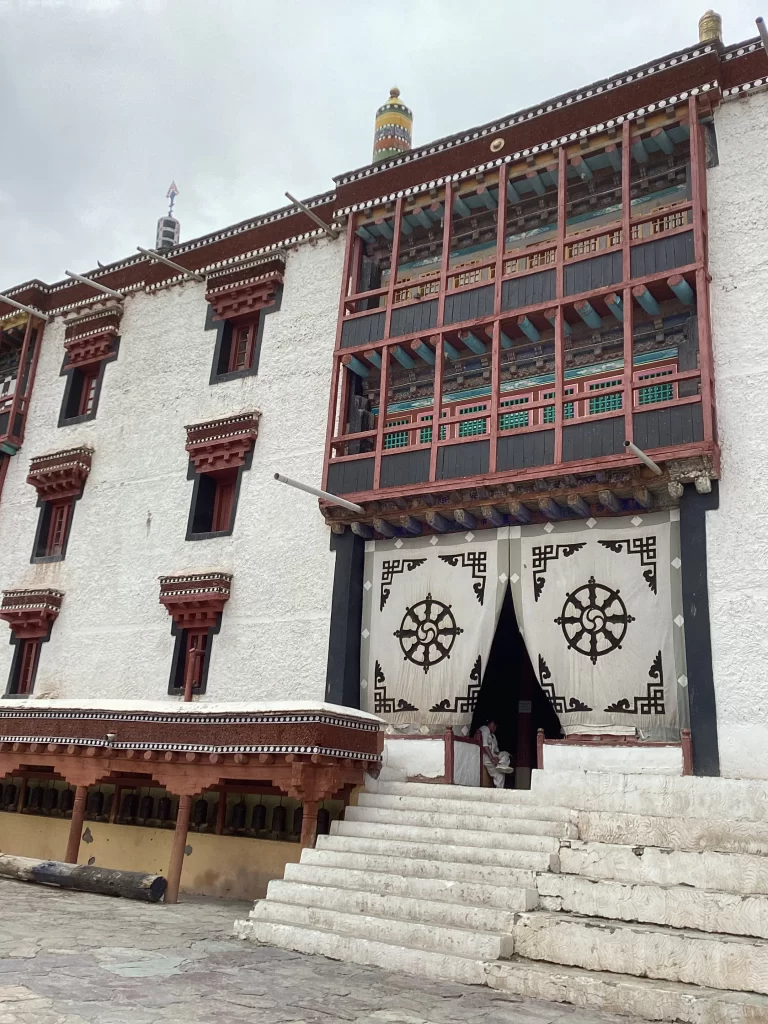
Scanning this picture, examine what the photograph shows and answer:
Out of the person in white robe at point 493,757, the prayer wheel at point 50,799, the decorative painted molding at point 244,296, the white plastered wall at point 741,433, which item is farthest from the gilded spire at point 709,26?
the prayer wheel at point 50,799

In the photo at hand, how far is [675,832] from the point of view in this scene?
23.8 feet

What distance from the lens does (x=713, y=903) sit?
6191 millimetres

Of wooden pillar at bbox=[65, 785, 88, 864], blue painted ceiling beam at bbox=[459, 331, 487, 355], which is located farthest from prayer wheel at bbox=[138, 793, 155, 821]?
blue painted ceiling beam at bbox=[459, 331, 487, 355]

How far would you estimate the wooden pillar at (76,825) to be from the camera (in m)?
10.7

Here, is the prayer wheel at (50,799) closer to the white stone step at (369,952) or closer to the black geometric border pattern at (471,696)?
the black geometric border pattern at (471,696)

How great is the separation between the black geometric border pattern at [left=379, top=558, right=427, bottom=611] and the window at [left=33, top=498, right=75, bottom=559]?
22.1 feet

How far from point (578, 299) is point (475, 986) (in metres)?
7.69

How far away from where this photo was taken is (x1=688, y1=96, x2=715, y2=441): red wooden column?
31.8 feet

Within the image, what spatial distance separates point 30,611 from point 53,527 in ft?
6.02

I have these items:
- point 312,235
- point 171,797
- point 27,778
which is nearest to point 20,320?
point 312,235

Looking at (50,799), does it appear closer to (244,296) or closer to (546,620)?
(546,620)

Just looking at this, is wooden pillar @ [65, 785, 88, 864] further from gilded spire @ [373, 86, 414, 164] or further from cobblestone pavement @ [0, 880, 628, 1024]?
gilded spire @ [373, 86, 414, 164]

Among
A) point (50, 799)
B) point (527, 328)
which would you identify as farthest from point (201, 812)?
point (527, 328)


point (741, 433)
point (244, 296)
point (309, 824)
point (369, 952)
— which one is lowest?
point (369, 952)
